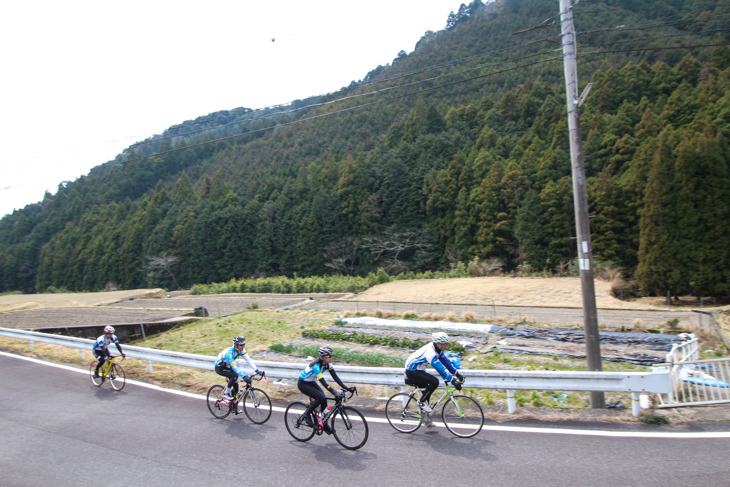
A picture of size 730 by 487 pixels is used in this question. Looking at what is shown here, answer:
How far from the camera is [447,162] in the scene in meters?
62.2

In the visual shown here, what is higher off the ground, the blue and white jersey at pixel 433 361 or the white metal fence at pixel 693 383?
the blue and white jersey at pixel 433 361

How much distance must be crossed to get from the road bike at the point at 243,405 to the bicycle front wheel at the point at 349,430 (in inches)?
68.3

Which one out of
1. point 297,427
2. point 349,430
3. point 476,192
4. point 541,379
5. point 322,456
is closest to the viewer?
point 322,456

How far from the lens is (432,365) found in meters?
6.82

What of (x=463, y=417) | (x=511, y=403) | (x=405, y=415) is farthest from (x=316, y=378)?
(x=511, y=403)

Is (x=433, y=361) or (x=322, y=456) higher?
(x=433, y=361)

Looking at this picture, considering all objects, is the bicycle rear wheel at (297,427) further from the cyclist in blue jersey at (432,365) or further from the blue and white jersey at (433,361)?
the blue and white jersey at (433,361)

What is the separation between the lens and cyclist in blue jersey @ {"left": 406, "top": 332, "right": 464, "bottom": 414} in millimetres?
6823

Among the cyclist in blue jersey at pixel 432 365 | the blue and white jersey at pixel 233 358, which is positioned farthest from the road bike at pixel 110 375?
the cyclist in blue jersey at pixel 432 365

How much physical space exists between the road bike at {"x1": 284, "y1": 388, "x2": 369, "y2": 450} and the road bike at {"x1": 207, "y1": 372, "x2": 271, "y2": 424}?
3.72 feet

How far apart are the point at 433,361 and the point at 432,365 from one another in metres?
0.06

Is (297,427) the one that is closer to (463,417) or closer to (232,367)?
(232,367)

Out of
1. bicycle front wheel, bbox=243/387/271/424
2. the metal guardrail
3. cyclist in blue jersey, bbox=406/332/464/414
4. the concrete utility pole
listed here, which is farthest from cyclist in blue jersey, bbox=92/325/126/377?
the concrete utility pole

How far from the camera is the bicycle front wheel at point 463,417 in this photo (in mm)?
6728
